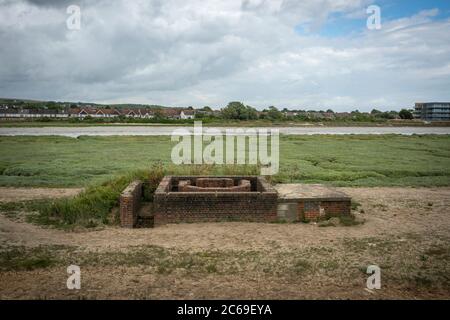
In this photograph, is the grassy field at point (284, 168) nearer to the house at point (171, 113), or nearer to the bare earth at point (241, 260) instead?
the bare earth at point (241, 260)

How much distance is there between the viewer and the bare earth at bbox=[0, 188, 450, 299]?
22.1 feet

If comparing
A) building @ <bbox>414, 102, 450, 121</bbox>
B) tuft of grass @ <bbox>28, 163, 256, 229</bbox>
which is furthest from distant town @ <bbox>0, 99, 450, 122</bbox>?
tuft of grass @ <bbox>28, 163, 256, 229</bbox>

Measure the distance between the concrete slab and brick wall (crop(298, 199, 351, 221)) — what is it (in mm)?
109

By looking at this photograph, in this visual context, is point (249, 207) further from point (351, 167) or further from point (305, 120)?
point (305, 120)

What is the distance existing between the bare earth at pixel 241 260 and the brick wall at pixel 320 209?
0.48 metres

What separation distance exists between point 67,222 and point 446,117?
166m

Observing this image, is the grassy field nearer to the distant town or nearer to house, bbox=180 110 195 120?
the distant town

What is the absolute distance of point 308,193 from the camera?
40.7 ft

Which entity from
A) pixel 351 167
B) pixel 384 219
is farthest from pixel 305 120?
pixel 384 219

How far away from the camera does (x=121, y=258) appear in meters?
8.21

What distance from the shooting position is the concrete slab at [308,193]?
38.2 ft
